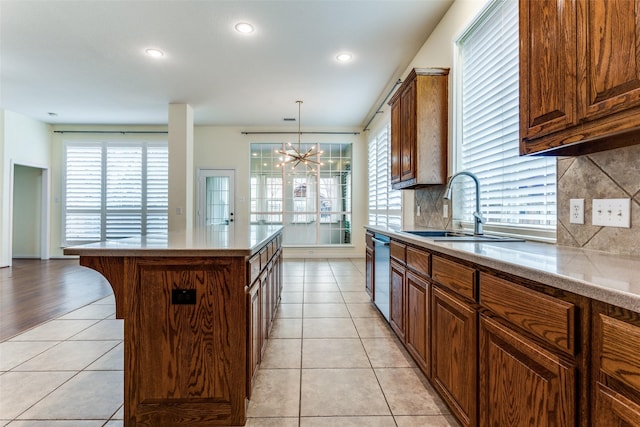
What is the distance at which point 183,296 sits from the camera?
157cm

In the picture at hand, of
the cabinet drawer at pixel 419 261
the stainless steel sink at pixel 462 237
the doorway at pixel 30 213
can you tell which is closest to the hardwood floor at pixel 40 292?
the doorway at pixel 30 213

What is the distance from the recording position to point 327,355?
2.38 metres

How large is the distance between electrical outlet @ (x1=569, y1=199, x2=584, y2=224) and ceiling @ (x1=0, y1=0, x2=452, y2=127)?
2365mm

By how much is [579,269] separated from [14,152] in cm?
845

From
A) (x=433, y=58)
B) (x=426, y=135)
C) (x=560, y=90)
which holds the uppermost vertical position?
(x=433, y=58)

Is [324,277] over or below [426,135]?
below

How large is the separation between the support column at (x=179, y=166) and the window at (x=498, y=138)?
451 cm

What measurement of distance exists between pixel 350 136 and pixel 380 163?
1550mm

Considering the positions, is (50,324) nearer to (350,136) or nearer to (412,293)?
(412,293)

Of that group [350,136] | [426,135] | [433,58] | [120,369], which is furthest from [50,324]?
[350,136]

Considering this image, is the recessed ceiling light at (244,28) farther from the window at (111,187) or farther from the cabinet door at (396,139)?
the window at (111,187)

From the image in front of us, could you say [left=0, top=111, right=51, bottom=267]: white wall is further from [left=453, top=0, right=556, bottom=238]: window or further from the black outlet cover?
[left=453, top=0, right=556, bottom=238]: window

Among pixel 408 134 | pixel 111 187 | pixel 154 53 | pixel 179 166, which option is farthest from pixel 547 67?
pixel 111 187

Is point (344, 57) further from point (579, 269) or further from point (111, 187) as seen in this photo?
point (111, 187)
